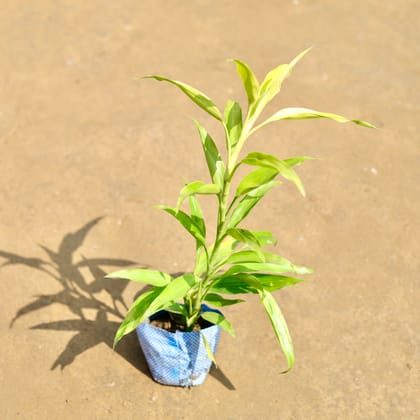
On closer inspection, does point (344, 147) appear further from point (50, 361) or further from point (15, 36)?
point (15, 36)

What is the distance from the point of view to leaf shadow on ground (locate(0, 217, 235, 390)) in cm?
369

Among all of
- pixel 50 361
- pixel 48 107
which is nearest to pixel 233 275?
pixel 50 361

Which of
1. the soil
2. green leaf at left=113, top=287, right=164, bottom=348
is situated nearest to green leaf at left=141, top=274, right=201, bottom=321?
green leaf at left=113, top=287, right=164, bottom=348

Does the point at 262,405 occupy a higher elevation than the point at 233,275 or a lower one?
lower

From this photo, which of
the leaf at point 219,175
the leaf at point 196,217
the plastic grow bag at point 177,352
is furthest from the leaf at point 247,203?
the plastic grow bag at point 177,352

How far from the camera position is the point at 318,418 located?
3.46 meters

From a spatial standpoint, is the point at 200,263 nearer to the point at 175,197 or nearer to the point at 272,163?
the point at 272,163

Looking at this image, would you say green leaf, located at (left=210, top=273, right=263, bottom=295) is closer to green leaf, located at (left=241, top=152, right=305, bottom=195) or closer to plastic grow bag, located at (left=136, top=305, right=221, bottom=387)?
plastic grow bag, located at (left=136, top=305, right=221, bottom=387)

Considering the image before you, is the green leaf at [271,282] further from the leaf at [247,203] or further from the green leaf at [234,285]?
the leaf at [247,203]

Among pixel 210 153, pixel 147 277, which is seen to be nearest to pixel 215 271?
pixel 147 277

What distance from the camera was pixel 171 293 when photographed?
294 centimetres

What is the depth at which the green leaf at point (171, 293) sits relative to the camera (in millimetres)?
2902

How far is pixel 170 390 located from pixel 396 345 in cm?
135

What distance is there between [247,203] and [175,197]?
1.65 meters
